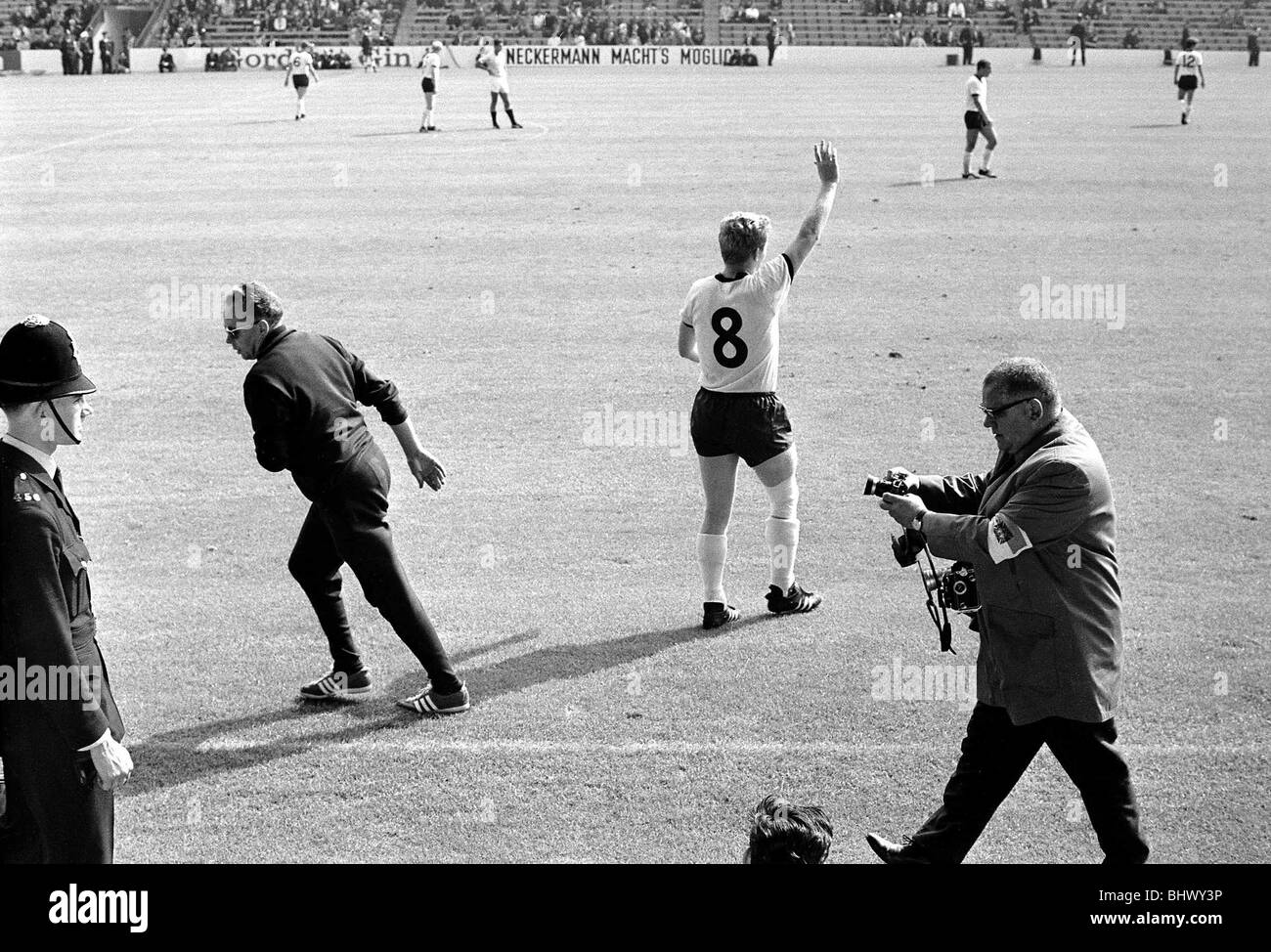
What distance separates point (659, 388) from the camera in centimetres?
1309

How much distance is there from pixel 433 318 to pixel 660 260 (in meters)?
3.97

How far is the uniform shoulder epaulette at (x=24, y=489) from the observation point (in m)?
4.39

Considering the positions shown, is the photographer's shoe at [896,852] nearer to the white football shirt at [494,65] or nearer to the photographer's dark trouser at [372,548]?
the photographer's dark trouser at [372,548]

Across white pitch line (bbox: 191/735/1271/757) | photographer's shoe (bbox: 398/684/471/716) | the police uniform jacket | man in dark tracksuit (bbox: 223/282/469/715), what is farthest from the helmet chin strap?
photographer's shoe (bbox: 398/684/471/716)

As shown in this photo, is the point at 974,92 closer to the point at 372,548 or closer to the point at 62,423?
the point at 372,548

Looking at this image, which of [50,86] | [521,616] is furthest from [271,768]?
[50,86]

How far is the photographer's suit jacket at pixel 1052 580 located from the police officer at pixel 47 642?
317 centimetres

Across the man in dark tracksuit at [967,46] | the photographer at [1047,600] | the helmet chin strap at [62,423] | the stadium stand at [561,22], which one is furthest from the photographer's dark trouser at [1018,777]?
the stadium stand at [561,22]

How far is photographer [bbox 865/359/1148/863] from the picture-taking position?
5035 millimetres

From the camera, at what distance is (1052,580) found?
5.09 meters

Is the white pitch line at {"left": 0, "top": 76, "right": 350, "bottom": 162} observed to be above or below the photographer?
above

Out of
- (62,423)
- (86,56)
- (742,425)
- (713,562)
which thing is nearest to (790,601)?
(713,562)

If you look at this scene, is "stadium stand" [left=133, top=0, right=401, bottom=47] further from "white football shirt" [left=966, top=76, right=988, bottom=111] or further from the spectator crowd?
"white football shirt" [left=966, top=76, right=988, bottom=111]

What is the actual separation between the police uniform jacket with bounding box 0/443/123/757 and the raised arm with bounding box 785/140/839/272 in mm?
4343
